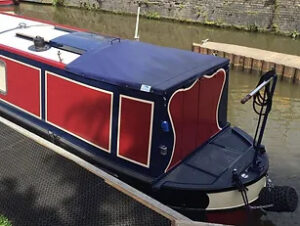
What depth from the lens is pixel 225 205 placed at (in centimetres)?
607

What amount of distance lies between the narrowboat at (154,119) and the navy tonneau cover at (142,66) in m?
0.01

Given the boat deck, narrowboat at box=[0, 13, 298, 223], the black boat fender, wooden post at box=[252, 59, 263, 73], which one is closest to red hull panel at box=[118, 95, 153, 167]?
narrowboat at box=[0, 13, 298, 223]

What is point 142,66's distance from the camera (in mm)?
6180

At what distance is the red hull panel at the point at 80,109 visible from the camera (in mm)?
6297

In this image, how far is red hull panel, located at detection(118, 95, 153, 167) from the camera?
19.0ft

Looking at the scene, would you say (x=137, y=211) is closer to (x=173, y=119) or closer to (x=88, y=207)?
(x=88, y=207)

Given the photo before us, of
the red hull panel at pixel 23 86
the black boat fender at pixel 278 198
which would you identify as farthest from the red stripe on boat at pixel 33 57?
the black boat fender at pixel 278 198

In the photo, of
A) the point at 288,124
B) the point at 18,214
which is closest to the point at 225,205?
the point at 18,214

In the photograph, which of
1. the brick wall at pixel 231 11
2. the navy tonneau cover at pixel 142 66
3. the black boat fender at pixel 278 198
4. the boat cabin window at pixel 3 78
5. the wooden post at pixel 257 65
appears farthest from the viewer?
the brick wall at pixel 231 11

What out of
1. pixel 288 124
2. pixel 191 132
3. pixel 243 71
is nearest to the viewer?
pixel 191 132

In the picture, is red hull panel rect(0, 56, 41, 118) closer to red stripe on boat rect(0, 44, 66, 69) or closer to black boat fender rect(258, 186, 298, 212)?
red stripe on boat rect(0, 44, 66, 69)

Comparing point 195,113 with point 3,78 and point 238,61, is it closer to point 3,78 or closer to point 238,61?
point 3,78

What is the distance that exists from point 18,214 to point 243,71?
10.3 m

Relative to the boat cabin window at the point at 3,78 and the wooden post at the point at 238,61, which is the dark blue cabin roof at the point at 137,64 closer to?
the boat cabin window at the point at 3,78
